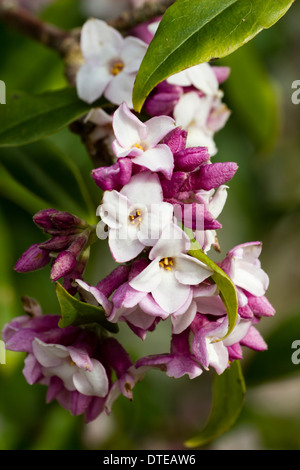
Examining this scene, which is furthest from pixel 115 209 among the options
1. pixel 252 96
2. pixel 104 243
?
pixel 104 243

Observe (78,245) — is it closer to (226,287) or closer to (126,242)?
(126,242)

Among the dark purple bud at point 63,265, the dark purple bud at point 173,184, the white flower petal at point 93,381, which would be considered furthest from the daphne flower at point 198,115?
the white flower petal at point 93,381

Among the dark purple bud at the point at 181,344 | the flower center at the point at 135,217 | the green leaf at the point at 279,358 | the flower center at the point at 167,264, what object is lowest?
the green leaf at the point at 279,358

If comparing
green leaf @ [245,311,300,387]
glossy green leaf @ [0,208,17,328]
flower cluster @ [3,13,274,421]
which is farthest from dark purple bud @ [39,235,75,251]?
green leaf @ [245,311,300,387]

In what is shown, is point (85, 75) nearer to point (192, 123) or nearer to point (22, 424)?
point (192, 123)

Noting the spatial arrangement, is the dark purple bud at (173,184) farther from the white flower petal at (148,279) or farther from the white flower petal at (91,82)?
the white flower petal at (91,82)

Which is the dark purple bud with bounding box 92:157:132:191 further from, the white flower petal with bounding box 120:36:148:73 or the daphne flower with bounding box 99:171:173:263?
the white flower petal with bounding box 120:36:148:73
